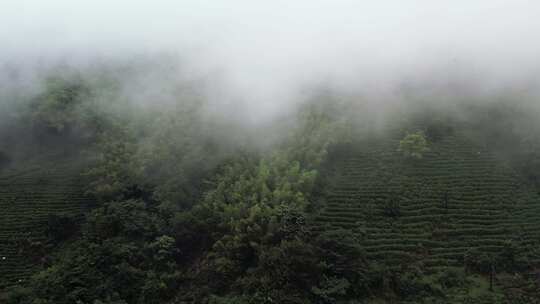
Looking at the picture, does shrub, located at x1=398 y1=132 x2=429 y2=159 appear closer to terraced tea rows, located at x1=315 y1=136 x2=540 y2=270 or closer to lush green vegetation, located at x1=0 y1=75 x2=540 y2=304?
lush green vegetation, located at x1=0 y1=75 x2=540 y2=304

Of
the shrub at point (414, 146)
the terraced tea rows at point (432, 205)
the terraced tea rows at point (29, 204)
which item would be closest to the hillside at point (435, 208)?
the terraced tea rows at point (432, 205)

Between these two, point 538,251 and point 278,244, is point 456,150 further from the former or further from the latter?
point 278,244

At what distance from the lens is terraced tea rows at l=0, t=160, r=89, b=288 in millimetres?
15297

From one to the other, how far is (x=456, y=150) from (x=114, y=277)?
12.9 m

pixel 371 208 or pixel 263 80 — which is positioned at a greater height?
pixel 263 80

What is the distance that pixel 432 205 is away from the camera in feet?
52.3

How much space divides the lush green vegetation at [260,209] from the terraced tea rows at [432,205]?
0.06m

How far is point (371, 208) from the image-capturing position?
1603cm

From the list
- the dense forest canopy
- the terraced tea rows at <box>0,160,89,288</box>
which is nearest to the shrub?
the dense forest canopy

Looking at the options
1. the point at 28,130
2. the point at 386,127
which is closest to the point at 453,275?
the point at 386,127

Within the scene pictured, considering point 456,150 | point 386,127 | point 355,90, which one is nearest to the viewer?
point 456,150

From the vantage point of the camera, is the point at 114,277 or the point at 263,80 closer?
the point at 114,277

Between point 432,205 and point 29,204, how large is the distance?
14.1 metres

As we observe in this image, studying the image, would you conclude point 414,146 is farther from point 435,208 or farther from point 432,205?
point 435,208
